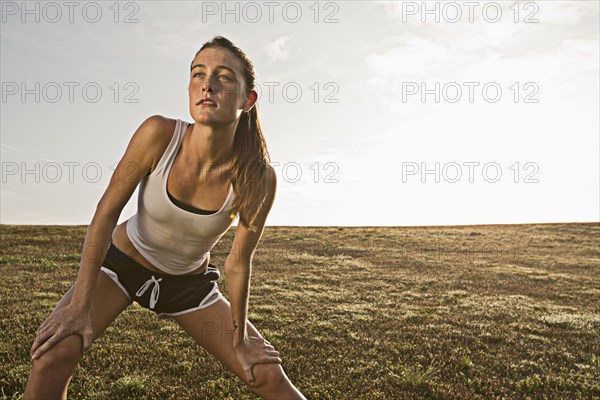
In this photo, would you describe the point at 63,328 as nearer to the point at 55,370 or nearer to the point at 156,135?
the point at 55,370

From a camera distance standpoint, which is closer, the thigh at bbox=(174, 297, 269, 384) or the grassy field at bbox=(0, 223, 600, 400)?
the thigh at bbox=(174, 297, 269, 384)

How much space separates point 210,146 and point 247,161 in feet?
1.01

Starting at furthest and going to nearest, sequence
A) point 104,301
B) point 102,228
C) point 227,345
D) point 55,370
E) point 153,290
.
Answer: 1. point 153,290
2. point 227,345
3. point 104,301
4. point 102,228
5. point 55,370

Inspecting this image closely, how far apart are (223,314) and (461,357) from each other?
661 cm

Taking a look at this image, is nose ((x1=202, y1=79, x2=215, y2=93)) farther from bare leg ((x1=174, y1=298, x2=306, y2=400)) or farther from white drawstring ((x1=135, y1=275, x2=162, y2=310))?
bare leg ((x1=174, y1=298, x2=306, y2=400))

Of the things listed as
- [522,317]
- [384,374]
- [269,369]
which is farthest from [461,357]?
[269,369]

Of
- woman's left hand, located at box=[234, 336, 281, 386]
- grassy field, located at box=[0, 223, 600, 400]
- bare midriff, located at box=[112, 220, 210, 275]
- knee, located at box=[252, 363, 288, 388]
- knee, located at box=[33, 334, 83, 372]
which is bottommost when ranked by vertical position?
grassy field, located at box=[0, 223, 600, 400]

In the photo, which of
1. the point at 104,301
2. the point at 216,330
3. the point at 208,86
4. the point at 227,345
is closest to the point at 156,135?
the point at 208,86

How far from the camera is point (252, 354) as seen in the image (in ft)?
12.7

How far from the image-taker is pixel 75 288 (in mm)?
3500

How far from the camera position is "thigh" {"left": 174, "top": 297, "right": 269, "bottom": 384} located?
3.91 metres

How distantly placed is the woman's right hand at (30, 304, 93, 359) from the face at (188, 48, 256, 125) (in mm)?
1563

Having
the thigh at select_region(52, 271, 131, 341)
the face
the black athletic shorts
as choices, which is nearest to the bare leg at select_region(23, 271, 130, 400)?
the thigh at select_region(52, 271, 131, 341)

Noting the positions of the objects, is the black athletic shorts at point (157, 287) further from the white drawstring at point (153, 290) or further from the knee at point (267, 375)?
the knee at point (267, 375)
